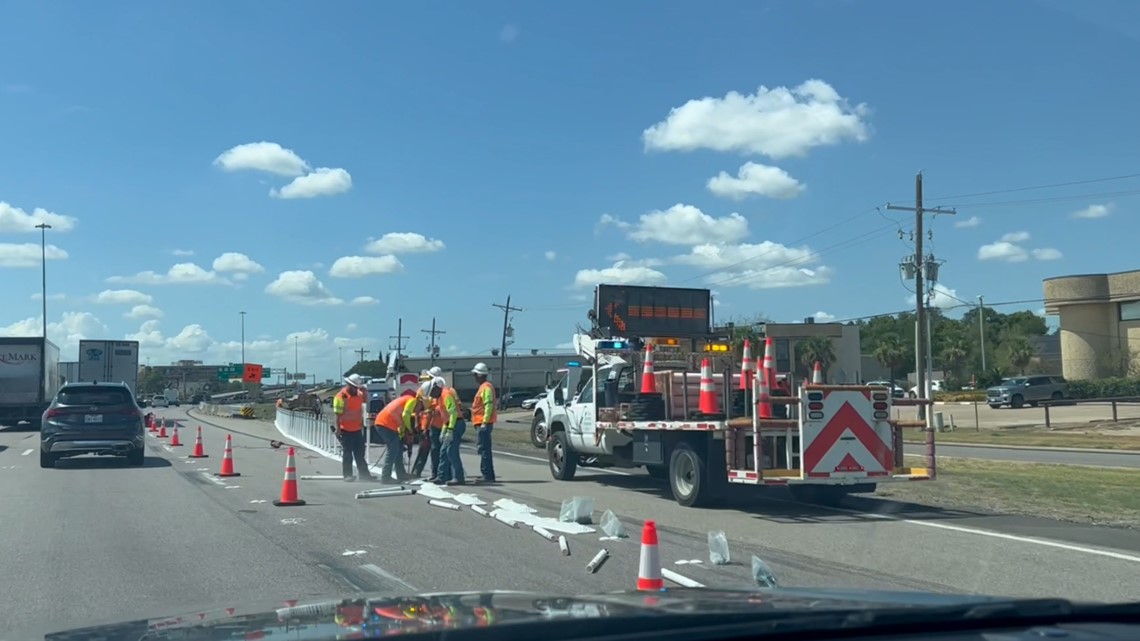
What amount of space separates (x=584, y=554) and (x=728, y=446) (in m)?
3.74

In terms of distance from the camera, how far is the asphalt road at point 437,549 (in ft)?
26.6

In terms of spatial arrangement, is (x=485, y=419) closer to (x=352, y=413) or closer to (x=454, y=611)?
(x=352, y=413)

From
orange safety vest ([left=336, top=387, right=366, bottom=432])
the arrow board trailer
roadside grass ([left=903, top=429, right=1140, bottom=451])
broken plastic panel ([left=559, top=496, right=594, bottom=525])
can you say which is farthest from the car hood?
roadside grass ([left=903, top=429, right=1140, bottom=451])

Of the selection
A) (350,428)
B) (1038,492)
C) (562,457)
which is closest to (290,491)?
(350,428)

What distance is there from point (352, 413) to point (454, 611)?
46.2 ft

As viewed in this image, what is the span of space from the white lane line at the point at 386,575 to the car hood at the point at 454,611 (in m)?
3.63

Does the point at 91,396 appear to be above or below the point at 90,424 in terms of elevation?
above

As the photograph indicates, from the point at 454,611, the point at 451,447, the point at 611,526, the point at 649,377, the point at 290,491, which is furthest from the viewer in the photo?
the point at 451,447

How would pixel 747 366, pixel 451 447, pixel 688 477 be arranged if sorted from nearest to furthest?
pixel 747 366
pixel 688 477
pixel 451 447

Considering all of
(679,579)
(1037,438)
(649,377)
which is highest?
(649,377)

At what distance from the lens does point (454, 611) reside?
3.93 m

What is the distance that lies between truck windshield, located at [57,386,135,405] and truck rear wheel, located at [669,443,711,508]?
12414 millimetres

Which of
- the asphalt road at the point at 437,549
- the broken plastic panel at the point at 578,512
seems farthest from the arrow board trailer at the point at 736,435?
the broken plastic panel at the point at 578,512

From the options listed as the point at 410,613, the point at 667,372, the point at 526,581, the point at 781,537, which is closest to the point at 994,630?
the point at 410,613
